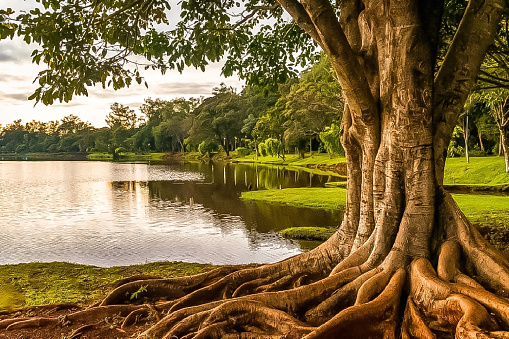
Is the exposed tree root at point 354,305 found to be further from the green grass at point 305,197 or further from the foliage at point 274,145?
the foliage at point 274,145

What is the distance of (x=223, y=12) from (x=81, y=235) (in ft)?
41.6

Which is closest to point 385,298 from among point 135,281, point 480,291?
point 480,291

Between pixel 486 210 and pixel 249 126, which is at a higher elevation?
pixel 249 126

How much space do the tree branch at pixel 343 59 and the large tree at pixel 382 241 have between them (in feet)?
0.05

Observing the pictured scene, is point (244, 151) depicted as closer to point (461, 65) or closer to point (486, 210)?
point (486, 210)

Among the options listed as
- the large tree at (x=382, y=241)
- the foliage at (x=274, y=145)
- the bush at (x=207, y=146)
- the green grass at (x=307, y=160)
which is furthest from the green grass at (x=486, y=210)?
the bush at (x=207, y=146)

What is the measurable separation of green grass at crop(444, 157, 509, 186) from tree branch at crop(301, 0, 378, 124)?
25.0 metres

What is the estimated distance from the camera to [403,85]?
562 centimetres

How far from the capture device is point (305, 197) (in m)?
25.9

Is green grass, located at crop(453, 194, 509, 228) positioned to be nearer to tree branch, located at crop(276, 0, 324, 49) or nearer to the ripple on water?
the ripple on water

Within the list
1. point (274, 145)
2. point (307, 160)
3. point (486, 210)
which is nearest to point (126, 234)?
point (486, 210)

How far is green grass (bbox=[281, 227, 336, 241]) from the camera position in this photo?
1635cm

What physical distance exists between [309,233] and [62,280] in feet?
30.6

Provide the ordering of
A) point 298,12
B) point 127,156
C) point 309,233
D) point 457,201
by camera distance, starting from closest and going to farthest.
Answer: point 298,12
point 309,233
point 457,201
point 127,156
